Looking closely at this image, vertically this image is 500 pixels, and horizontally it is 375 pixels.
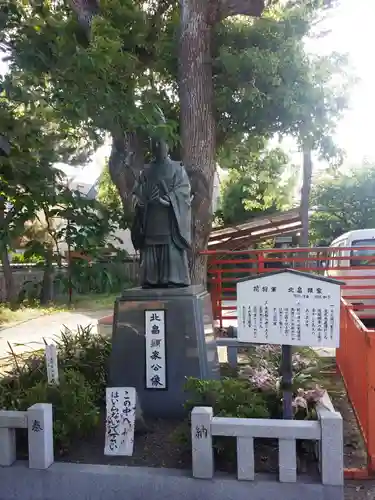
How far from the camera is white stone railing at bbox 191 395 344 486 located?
289cm

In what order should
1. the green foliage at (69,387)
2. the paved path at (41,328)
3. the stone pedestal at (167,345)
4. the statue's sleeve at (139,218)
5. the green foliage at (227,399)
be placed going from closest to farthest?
the green foliage at (227,399), the green foliage at (69,387), the stone pedestal at (167,345), the statue's sleeve at (139,218), the paved path at (41,328)

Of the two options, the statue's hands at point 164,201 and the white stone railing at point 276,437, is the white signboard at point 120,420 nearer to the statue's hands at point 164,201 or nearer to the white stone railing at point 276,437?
the white stone railing at point 276,437

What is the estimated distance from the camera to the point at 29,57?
3.63 metres

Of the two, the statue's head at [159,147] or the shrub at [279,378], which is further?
the statue's head at [159,147]

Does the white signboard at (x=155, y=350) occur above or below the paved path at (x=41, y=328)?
above

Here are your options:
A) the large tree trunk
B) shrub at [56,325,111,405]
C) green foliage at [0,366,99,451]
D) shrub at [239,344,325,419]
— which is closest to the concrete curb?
green foliage at [0,366,99,451]

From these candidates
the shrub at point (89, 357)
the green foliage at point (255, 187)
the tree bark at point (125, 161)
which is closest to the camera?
the shrub at point (89, 357)

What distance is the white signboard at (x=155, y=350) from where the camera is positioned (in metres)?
4.43

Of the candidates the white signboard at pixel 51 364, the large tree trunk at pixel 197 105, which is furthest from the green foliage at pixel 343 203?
the white signboard at pixel 51 364

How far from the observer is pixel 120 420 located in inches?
135

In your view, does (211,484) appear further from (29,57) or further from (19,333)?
(19,333)

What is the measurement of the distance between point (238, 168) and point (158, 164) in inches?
319

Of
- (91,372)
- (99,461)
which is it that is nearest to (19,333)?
(91,372)

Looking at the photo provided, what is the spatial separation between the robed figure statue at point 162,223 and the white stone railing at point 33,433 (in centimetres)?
188
